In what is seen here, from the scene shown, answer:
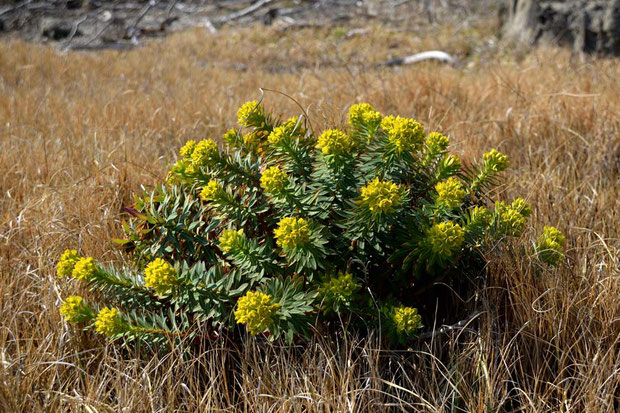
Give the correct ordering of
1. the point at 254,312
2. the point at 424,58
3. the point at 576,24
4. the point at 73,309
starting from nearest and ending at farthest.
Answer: the point at 254,312, the point at 73,309, the point at 576,24, the point at 424,58

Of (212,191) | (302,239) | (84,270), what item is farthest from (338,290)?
(84,270)

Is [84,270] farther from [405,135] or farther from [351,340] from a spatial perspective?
[405,135]

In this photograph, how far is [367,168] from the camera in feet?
5.07

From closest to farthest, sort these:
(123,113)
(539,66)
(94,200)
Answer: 1. (94,200)
2. (123,113)
3. (539,66)

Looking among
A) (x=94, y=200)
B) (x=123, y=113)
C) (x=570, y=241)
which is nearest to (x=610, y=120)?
(x=570, y=241)

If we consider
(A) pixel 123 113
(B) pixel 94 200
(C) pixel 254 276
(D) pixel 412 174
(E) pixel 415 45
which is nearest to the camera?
(C) pixel 254 276

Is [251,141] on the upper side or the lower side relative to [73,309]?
upper

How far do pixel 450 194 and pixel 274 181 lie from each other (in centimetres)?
46

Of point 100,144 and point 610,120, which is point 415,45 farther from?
point 100,144

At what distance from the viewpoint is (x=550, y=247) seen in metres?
1.68

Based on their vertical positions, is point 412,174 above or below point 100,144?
above

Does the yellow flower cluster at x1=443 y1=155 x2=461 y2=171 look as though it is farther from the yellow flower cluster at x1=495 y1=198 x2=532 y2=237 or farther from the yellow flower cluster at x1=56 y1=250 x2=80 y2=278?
the yellow flower cluster at x1=56 y1=250 x2=80 y2=278

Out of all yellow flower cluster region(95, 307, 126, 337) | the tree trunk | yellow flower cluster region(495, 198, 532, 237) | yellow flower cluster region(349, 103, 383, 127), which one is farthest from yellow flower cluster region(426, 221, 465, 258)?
the tree trunk

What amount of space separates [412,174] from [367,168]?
0.57 feet
